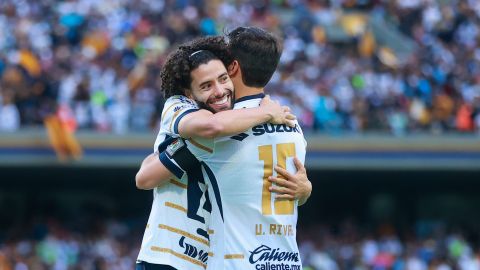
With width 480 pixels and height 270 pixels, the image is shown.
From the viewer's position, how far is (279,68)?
743 inches

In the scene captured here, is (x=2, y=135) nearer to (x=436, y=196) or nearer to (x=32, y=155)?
(x=32, y=155)

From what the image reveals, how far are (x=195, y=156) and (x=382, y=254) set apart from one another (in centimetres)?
1228

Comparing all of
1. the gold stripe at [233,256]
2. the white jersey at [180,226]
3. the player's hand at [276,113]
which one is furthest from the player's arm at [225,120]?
the gold stripe at [233,256]

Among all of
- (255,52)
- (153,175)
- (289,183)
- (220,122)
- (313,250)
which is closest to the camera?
(220,122)

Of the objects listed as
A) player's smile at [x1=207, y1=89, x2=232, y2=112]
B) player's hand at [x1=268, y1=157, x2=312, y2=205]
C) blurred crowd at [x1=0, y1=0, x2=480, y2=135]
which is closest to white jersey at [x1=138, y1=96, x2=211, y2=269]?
player's smile at [x1=207, y1=89, x2=232, y2=112]

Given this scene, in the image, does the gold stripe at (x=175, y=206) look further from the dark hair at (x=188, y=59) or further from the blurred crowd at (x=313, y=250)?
the blurred crowd at (x=313, y=250)

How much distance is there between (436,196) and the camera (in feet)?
68.9

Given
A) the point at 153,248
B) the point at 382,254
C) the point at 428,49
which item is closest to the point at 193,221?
the point at 153,248

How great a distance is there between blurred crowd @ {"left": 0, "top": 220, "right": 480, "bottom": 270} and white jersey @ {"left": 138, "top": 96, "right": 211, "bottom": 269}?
10.5 m

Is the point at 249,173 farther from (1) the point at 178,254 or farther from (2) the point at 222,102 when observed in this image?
(1) the point at 178,254

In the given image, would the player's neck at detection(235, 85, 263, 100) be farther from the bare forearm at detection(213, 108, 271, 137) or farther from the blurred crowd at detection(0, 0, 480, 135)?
the blurred crowd at detection(0, 0, 480, 135)

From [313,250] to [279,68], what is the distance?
3396 mm

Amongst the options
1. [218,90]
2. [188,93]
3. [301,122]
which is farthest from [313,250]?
[218,90]

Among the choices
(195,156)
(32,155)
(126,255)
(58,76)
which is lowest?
(195,156)
